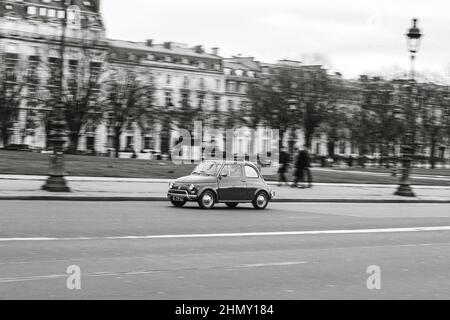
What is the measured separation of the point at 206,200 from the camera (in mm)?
21938

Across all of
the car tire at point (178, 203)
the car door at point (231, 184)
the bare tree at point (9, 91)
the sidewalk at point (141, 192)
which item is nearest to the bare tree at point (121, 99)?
the bare tree at point (9, 91)

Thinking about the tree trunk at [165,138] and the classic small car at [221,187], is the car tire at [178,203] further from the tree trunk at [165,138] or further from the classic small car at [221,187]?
the tree trunk at [165,138]

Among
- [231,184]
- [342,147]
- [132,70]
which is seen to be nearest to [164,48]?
[342,147]

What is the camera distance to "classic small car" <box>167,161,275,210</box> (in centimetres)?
2175

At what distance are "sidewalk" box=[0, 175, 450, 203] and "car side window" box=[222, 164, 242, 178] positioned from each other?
3.14 metres

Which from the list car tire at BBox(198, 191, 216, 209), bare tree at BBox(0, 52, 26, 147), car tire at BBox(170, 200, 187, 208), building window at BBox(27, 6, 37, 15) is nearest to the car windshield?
car tire at BBox(198, 191, 216, 209)

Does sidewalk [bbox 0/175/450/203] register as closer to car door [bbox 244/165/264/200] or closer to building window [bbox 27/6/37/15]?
car door [bbox 244/165/264/200]

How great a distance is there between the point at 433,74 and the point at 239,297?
91.5m

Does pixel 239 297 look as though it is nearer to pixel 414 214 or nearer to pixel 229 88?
pixel 414 214

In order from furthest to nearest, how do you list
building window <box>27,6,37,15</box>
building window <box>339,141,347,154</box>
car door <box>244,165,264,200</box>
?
building window <box>339,141,347,154</box> → building window <box>27,6,37,15</box> → car door <box>244,165,264,200</box>

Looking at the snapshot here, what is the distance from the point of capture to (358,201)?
29.7 metres

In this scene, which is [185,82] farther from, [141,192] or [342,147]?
[141,192]
